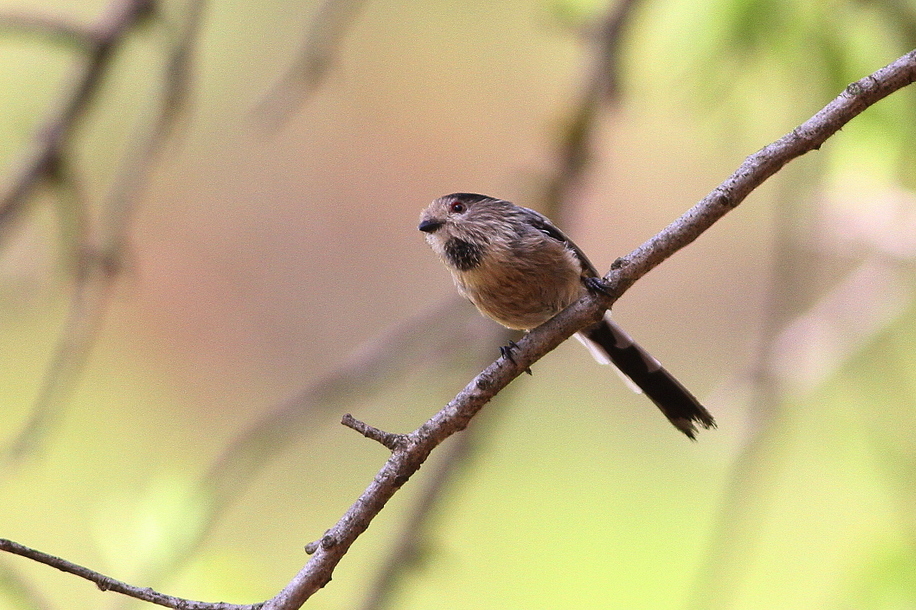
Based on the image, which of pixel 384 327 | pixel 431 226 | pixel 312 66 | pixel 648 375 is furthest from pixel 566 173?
pixel 384 327

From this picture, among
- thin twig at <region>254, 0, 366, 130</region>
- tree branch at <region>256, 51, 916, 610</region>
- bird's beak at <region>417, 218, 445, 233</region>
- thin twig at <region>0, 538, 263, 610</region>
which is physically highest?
thin twig at <region>254, 0, 366, 130</region>

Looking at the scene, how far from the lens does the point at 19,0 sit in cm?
655

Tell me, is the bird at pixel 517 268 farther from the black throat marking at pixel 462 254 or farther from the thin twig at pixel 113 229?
the thin twig at pixel 113 229

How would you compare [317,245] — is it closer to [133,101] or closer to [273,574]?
[133,101]

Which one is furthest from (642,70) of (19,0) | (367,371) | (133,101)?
(19,0)

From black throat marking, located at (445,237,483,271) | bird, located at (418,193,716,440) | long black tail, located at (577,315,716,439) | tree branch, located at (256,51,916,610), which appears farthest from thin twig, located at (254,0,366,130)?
tree branch, located at (256,51,916,610)

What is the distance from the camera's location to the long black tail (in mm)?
2727

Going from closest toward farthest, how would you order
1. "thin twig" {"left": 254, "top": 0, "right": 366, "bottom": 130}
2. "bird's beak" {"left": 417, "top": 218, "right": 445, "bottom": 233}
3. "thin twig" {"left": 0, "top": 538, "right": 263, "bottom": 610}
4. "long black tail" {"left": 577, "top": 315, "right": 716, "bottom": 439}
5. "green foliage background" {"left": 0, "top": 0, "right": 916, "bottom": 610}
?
1. "thin twig" {"left": 0, "top": 538, "right": 263, "bottom": 610}
2. "long black tail" {"left": 577, "top": 315, "right": 716, "bottom": 439}
3. "bird's beak" {"left": 417, "top": 218, "right": 445, "bottom": 233}
4. "thin twig" {"left": 254, "top": 0, "right": 366, "bottom": 130}
5. "green foliage background" {"left": 0, "top": 0, "right": 916, "bottom": 610}

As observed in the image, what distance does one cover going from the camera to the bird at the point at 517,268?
277 centimetres

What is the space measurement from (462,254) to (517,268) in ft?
0.62

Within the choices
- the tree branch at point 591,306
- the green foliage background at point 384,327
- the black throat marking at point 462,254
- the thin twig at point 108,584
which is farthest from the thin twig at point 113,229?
the green foliage background at point 384,327

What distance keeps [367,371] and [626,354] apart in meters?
0.91

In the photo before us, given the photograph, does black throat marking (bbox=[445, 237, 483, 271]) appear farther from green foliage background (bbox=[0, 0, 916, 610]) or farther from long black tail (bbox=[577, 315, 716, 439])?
green foliage background (bbox=[0, 0, 916, 610])

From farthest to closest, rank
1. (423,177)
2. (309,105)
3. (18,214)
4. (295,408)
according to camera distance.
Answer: (309,105)
(423,177)
(295,408)
(18,214)
